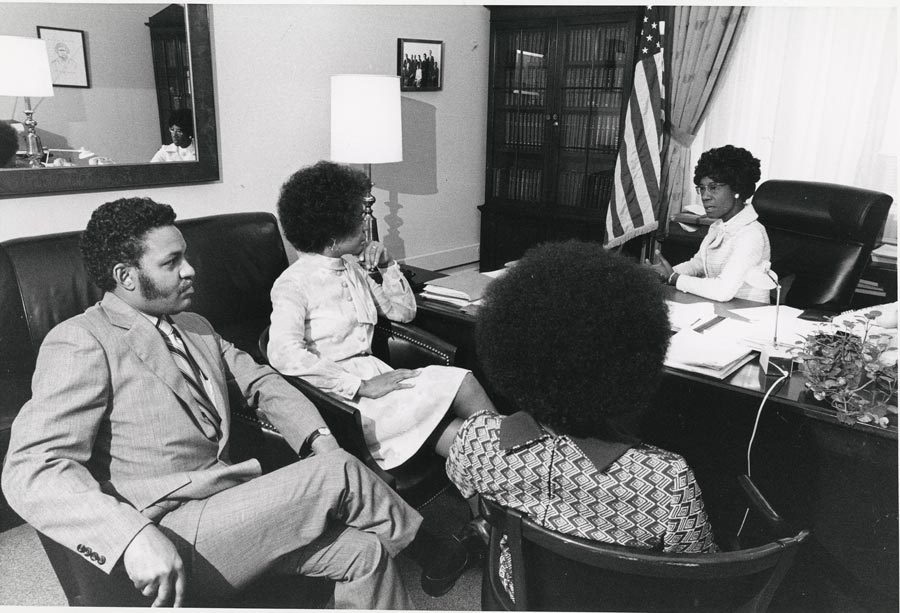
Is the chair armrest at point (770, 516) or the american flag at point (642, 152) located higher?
the american flag at point (642, 152)

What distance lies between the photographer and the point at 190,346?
151cm

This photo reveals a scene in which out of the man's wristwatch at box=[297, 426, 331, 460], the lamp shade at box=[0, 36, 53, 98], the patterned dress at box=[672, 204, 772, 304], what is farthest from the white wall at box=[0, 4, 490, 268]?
the patterned dress at box=[672, 204, 772, 304]

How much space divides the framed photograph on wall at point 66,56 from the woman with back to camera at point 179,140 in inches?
13.7

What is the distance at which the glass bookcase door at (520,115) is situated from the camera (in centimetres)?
422

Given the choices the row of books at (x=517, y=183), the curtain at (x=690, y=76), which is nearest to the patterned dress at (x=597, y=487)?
the curtain at (x=690, y=76)

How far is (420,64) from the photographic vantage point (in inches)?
150

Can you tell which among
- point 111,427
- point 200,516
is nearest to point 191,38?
point 111,427

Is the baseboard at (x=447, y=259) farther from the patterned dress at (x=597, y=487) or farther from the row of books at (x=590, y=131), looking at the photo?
the patterned dress at (x=597, y=487)

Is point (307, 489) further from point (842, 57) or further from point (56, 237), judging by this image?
point (842, 57)

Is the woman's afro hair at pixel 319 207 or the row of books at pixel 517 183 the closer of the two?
the woman's afro hair at pixel 319 207

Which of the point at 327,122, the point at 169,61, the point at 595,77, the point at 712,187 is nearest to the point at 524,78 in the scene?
the point at 595,77

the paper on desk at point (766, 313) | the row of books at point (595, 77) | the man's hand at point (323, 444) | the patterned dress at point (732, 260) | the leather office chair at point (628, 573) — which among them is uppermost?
the row of books at point (595, 77)

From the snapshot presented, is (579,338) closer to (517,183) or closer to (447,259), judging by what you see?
(447,259)

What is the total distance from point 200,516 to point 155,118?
1.93 m
